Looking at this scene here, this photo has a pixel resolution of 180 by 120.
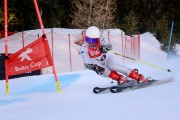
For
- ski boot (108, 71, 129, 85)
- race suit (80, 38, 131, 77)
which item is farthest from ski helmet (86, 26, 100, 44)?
ski boot (108, 71, 129, 85)

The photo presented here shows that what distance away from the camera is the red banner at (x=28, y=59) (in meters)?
7.19

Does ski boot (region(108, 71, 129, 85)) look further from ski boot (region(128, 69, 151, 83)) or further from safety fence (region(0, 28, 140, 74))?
safety fence (region(0, 28, 140, 74))

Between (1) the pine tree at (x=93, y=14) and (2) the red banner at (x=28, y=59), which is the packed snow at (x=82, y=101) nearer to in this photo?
(2) the red banner at (x=28, y=59)

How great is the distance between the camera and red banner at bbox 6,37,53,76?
7191mm

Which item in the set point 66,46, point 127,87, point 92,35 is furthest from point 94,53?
point 66,46

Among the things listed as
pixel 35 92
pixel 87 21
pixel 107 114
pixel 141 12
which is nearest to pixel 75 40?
pixel 87 21

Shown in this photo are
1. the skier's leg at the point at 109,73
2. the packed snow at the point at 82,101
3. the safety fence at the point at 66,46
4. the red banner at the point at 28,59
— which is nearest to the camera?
the packed snow at the point at 82,101

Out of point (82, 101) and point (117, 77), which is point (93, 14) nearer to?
point (117, 77)

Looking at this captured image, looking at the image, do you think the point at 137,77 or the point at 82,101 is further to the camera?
the point at 137,77

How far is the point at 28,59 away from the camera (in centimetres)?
719

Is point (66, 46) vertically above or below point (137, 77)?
below

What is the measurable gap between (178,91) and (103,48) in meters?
1.78

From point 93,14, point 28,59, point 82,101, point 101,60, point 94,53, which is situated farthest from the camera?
point 93,14

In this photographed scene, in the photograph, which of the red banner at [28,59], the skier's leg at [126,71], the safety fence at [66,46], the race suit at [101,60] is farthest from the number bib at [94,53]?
the safety fence at [66,46]
